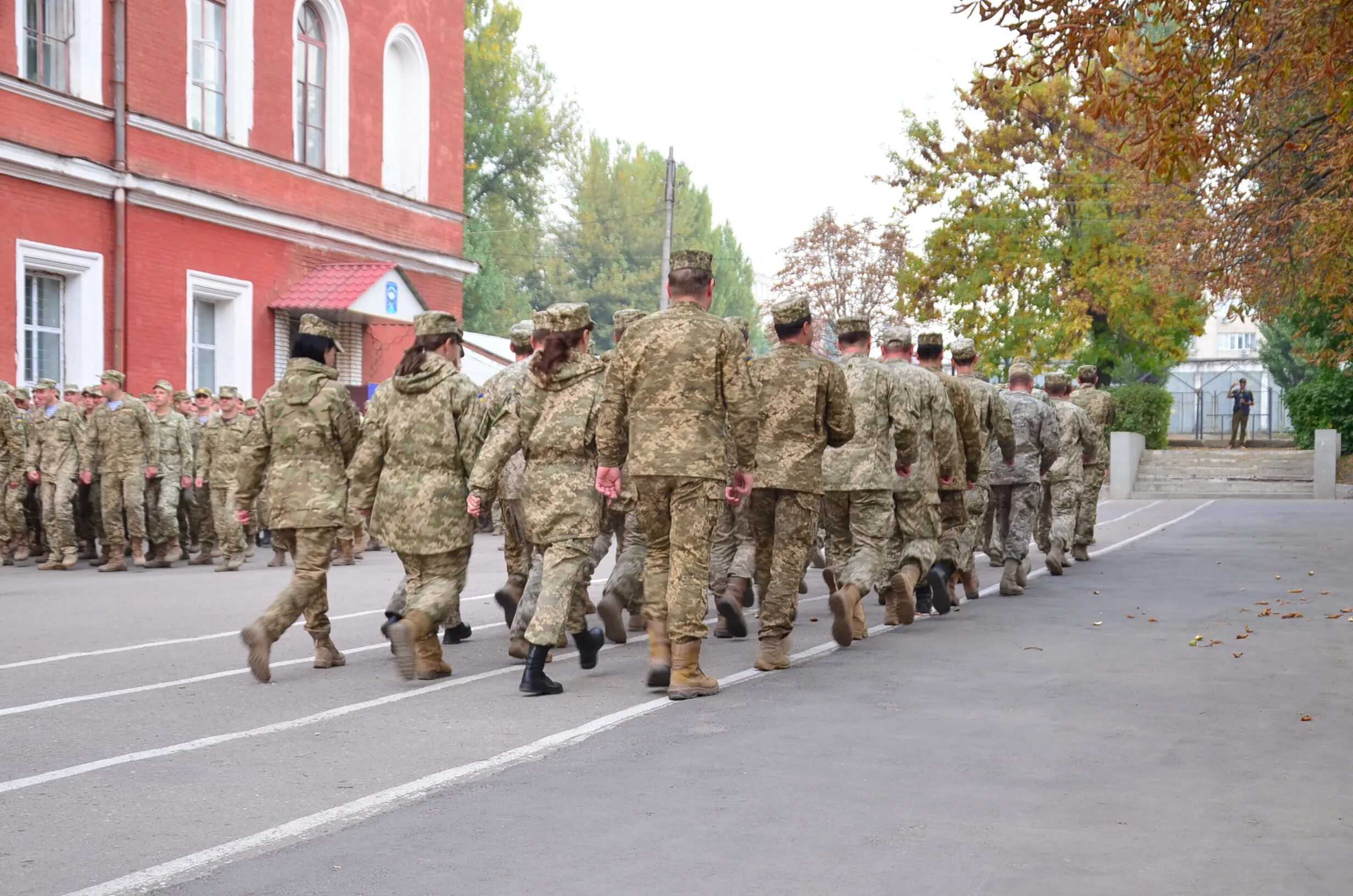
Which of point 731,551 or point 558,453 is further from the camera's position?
point 731,551

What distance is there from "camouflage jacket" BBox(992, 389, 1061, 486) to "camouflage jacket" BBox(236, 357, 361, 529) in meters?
7.07

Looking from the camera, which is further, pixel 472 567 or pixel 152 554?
pixel 152 554

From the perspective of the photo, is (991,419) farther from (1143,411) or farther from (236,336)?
(1143,411)

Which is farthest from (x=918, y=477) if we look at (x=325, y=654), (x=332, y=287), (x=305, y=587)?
(x=332, y=287)

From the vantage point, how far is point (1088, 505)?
17.0 metres

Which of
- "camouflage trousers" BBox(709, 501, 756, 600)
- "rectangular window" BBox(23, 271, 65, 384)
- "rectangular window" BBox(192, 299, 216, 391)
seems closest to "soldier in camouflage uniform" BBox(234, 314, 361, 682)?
"camouflage trousers" BBox(709, 501, 756, 600)

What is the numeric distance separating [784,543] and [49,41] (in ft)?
53.8

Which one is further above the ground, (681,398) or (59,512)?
(681,398)

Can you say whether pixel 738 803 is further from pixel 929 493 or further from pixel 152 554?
pixel 152 554

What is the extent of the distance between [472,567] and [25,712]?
8.88 meters

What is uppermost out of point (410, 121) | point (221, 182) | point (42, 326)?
point (410, 121)

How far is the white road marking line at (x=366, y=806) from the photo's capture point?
15.8 feet

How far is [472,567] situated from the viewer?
16.6 m

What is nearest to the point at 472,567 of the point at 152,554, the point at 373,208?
the point at 152,554
